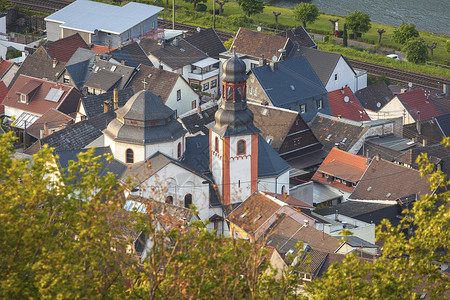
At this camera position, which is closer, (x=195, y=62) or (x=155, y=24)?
(x=195, y=62)

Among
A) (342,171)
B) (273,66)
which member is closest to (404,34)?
(273,66)

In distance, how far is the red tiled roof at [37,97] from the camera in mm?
87688

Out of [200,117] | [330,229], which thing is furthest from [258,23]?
[330,229]

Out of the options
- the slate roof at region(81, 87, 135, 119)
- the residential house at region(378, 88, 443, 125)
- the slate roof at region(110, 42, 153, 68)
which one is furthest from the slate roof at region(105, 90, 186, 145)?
the residential house at region(378, 88, 443, 125)

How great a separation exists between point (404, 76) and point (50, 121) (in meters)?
43.4

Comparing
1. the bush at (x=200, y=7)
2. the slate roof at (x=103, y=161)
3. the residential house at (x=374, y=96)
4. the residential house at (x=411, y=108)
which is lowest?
the bush at (x=200, y=7)

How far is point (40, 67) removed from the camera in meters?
96.5

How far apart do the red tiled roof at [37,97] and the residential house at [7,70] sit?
4.89m

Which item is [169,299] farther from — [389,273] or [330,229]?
[330,229]

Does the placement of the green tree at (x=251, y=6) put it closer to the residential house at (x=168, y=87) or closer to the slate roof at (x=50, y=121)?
the residential house at (x=168, y=87)

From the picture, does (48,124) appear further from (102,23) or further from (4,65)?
(102,23)

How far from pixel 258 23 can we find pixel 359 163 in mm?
55810

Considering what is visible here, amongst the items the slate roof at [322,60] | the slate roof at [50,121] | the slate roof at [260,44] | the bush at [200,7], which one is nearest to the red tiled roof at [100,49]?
the slate roof at [260,44]

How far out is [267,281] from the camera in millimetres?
37344
